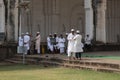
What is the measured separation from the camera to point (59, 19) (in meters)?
36.1

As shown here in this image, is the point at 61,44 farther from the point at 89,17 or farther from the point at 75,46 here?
the point at 75,46

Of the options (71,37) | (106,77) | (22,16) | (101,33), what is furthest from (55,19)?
(106,77)

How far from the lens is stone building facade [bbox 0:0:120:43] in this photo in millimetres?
31889

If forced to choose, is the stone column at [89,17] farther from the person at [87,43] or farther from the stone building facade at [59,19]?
the person at [87,43]

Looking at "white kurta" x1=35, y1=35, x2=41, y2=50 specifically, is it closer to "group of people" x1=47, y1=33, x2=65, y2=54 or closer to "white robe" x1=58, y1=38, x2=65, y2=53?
"group of people" x1=47, y1=33, x2=65, y2=54

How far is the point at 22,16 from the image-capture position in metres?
33.4

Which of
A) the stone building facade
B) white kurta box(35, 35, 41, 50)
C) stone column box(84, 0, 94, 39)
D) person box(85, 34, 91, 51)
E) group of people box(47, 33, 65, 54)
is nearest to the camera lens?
white kurta box(35, 35, 41, 50)

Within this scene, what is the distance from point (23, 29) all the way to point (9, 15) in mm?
1976

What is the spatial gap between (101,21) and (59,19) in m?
5.86

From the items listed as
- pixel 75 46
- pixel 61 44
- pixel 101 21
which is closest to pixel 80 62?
pixel 75 46

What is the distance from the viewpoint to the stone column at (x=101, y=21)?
31.0 meters

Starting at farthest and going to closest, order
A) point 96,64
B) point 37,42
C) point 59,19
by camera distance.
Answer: point 59,19, point 37,42, point 96,64

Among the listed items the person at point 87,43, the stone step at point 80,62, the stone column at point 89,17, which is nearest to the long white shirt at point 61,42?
the person at point 87,43

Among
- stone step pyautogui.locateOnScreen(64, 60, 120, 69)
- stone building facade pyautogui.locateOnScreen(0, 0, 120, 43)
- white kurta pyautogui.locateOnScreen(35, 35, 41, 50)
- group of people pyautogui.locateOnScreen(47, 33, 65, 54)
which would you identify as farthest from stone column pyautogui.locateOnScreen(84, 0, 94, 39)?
stone step pyautogui.locateOnScreen(64, 60, 120, 69)
